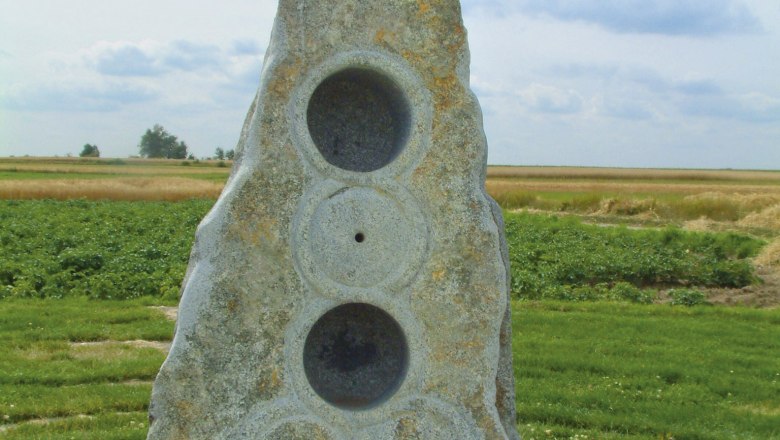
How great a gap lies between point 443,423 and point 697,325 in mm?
9257

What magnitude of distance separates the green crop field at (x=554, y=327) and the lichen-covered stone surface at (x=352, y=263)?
3.12 meters

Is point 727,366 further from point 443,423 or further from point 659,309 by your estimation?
point 443,423

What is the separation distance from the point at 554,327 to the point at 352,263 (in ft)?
26.5

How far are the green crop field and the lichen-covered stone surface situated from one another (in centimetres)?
312

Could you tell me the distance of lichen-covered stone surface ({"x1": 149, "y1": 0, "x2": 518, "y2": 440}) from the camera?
4.50 meters

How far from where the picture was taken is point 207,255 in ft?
14.9

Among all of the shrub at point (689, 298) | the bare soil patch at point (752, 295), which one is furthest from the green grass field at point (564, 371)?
the bare soil patch at point (752, 295)

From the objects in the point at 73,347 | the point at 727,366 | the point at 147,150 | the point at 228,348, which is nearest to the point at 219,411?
the point at 228,348

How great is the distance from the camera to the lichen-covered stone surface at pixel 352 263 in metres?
4.50

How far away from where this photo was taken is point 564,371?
9.91 metres

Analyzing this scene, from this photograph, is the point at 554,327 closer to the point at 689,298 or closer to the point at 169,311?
the point at 689,298

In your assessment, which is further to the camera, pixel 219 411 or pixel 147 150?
pixel 147 150

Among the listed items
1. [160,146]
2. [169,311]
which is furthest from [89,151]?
[169,311]

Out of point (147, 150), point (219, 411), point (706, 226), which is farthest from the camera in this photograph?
point (147, 150)
